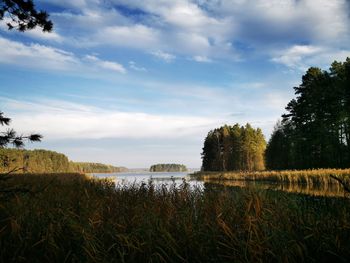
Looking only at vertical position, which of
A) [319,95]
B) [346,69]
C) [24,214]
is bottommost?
[24,214]

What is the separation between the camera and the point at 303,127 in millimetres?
41875

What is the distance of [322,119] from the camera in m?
38.0

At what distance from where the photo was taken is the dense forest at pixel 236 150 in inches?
2847

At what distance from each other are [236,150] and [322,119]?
36.4 m

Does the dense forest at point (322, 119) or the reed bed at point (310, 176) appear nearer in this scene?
the reed bed at point (310, 176)

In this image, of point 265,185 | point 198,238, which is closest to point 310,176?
point 265,185

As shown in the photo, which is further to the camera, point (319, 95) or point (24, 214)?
point (319, 95)

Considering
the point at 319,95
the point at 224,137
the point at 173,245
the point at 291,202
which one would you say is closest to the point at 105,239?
the point at 173,245

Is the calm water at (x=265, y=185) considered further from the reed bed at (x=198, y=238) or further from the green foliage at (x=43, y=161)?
the green foliage at (x=43, y=161)

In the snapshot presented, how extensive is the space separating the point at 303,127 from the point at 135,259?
4112 centimetres

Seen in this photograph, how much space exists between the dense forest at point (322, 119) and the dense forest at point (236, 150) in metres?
26.5

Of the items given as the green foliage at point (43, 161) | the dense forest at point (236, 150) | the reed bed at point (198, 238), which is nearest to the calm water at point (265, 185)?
the reed bed at point (198, 238)

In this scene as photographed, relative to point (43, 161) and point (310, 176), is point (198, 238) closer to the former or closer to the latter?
point (310, 176)

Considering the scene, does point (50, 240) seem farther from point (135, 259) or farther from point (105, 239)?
point (135, 259)
